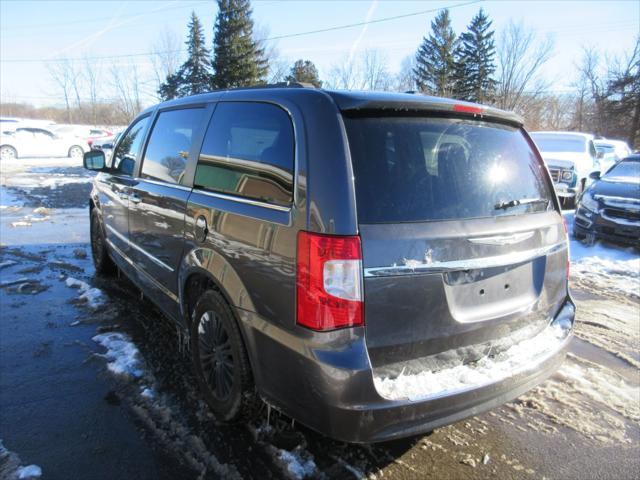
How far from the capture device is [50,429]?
8.57ft

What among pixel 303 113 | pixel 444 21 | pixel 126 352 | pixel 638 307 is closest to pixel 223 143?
pixel 303 113

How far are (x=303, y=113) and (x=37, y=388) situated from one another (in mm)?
2604

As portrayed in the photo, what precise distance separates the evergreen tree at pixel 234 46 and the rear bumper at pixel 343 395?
40.8 metres

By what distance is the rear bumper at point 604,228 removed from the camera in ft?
22.3

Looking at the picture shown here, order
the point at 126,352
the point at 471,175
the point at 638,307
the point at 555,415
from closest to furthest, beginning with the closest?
1. the point at 471,175
2. the point at 555,415
3. the point at 126,352
4. the point at 638,307

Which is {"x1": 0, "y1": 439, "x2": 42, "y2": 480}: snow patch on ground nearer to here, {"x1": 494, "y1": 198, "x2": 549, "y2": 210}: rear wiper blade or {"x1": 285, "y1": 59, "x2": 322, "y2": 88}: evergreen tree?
{"x1": 494, "y1": 198, "x2": 549, "y2": 210}: rear wiper blade

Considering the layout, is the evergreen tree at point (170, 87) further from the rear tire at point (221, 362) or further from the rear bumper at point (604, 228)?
the rear tire at point (221, 362)

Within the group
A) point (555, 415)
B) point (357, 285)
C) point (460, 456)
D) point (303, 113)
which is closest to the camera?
point (357, 285)

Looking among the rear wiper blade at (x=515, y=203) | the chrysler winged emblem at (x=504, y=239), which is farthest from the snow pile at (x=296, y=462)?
the rear wiper blade at (x=515, y=203)

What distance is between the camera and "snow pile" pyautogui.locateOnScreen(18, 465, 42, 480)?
2.24 m

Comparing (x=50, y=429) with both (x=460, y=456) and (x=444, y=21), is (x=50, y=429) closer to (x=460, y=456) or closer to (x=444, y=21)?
(x=460, y=456)

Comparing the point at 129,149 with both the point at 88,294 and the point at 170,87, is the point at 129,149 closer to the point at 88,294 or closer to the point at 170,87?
the point at 88,294

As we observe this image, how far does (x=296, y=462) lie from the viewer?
2354 mm

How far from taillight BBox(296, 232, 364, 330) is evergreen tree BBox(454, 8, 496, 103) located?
41002 mm
